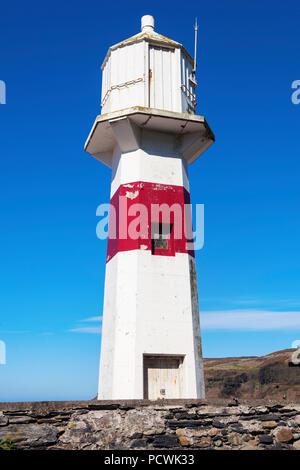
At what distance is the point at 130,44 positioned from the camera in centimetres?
1250

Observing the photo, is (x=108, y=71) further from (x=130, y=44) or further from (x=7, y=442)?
(x=7, y=442)

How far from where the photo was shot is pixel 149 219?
11.2m

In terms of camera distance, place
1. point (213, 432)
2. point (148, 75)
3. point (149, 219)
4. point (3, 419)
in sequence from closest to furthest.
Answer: point (3, 419) → point (213, 432) → point (149, 219) → point (148, 75)

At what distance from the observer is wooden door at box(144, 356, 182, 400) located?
10.1 meters

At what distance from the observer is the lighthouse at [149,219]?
1021 centimetres

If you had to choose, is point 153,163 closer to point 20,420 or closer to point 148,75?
point 148,75

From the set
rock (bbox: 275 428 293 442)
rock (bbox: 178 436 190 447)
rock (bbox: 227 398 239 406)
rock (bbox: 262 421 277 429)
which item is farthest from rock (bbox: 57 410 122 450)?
rock (bbox: 275 428 293 442)

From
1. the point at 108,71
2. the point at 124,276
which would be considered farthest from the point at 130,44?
the point at 124,276

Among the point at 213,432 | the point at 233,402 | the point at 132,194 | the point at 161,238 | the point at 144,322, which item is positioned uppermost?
the point at 132,194

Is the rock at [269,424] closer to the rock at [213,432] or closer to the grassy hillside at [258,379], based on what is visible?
the rock at [213,432]

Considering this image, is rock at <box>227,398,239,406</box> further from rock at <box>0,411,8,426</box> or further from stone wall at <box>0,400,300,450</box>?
rock at <box>0,411,8,426</box>

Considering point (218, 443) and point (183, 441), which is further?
point (218, 443)

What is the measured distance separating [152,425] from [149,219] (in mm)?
5412

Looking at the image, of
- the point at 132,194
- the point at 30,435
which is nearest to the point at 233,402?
the point at 30,435
